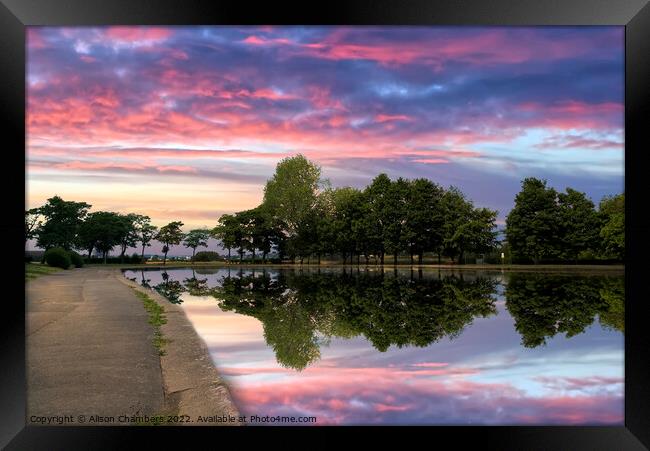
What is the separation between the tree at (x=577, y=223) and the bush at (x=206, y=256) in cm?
1931

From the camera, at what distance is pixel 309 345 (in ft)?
22.9

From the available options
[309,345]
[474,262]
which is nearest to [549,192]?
[474,262]

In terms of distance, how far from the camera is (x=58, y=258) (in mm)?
23250

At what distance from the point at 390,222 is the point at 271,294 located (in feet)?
72.8

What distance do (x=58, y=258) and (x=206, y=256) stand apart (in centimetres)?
929

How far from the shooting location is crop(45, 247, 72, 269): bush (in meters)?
22.5

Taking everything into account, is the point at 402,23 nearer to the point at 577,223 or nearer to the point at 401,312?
the point at 401,312

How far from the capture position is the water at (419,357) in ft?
15.2

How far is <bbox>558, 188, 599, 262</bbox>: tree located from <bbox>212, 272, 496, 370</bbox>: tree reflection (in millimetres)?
9638

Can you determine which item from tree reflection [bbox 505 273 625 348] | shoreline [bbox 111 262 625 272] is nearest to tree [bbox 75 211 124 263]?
shoreline [bbox 111 262 625 272]

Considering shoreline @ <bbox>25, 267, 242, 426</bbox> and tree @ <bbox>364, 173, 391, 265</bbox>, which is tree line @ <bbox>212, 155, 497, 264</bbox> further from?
shoreline @ <bbox>25, 267, 242, 426</bbox>

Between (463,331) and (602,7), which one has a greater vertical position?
(602,7)

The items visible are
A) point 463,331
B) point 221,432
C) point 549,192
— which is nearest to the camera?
point 221,432
